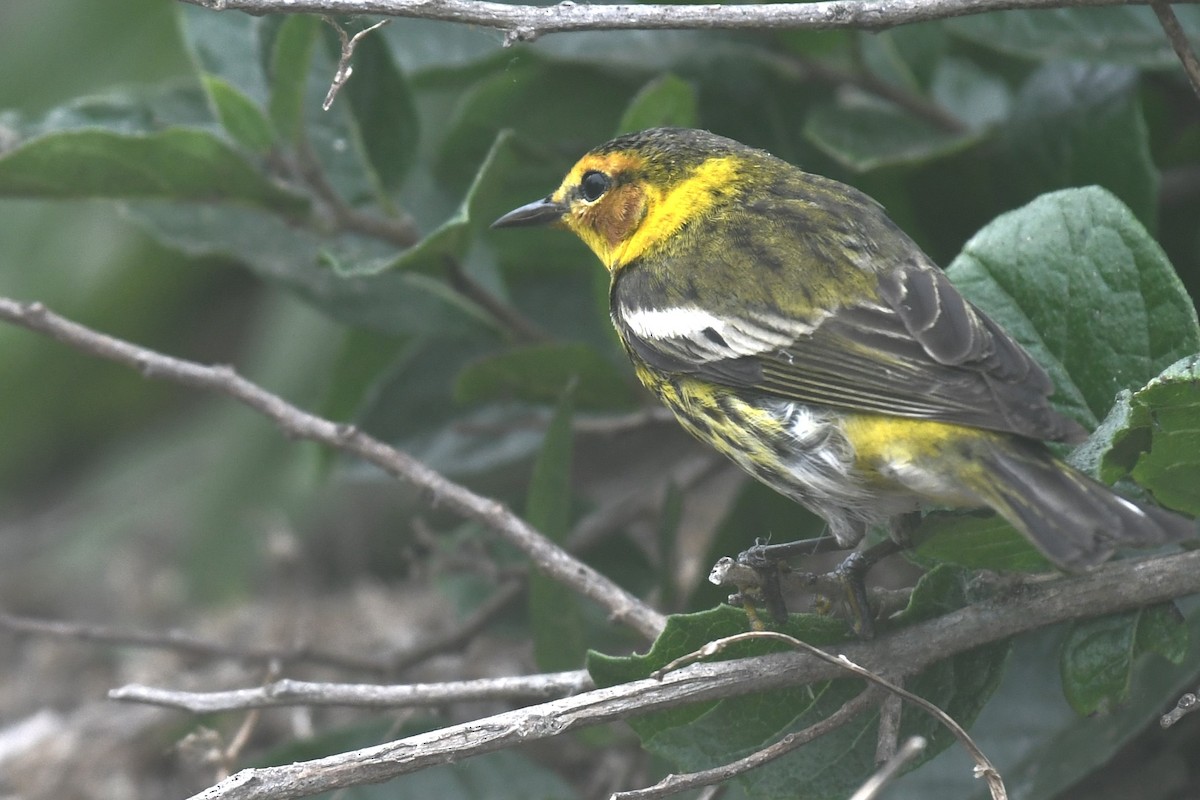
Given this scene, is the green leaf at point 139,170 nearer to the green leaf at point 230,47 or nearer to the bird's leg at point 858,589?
the green leaf at point 230,47

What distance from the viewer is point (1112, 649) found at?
221cm

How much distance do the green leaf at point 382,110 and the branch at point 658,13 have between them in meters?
1.00

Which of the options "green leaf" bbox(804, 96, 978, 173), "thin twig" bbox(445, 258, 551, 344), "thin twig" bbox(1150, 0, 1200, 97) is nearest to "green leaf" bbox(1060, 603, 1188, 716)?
"thin twig" bbox(1150, 0, 1200, 97)

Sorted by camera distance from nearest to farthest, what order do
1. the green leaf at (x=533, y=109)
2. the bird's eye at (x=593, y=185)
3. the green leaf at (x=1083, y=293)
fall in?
1. the green leaf at (x=1083, y=293)
2. the bird's eye at (x=593, y=185)
3. the green leaf at (x=533, y=109)

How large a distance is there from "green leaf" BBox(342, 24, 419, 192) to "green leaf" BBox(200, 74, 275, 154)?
8.2 inches

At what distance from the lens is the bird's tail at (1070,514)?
186 cm

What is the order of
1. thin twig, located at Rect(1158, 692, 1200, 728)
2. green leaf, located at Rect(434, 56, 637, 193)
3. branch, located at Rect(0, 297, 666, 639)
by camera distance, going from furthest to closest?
green leaf, located at Rect(434, 56, 637, 193) < branch, located at Rect(0, 297, 666, 639) < thin twig, located at Rect(1158, 692, 1200, 728)

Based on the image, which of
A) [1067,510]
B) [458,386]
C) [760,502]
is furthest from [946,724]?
[458,386]

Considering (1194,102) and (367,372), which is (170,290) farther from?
(1194,102)

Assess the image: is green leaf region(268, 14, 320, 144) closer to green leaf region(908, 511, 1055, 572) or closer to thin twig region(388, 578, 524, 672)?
thin twig region(388, 578, 524, 672)

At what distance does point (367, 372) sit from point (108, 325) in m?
1.63

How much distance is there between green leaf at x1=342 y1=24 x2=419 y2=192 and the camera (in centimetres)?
314

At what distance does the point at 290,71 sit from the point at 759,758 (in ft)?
6.04

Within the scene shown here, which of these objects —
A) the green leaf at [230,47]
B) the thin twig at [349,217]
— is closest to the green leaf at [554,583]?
the thin twig at [349,217]
